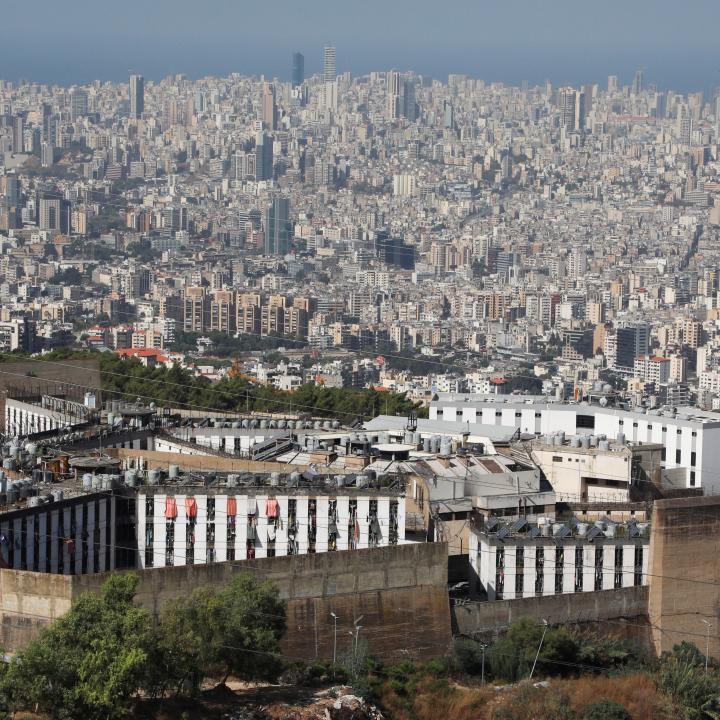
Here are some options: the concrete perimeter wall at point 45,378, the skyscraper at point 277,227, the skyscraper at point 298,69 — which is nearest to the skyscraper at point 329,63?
the skyscraper at point 298,69

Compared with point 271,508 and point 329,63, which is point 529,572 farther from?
point 329,63

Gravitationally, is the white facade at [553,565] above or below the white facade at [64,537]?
below

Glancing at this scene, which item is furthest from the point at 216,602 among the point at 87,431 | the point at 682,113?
the point at 682,113

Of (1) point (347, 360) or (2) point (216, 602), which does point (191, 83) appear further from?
(2) point (216, 602)

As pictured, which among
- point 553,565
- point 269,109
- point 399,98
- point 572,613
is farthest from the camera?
point 399,98

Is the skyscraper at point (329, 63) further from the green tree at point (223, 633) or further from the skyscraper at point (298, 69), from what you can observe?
the green tree at point (223, 633)

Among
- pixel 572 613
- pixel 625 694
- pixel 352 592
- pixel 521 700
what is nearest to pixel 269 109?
pixel 572 613
